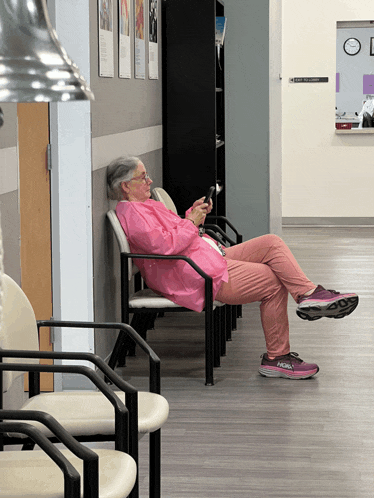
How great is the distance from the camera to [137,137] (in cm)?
543

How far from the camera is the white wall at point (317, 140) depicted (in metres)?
10.5

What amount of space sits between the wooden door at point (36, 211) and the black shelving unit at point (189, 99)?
7.30 feet

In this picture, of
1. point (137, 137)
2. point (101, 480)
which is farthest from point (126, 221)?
point (101, 480)

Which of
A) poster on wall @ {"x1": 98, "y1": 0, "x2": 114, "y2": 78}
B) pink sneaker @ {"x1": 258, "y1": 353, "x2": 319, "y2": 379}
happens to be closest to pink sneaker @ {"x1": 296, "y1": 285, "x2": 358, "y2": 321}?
pink sneaker @ {"x1": 258, "y1": 353, "x2": 319, "y2": 379}

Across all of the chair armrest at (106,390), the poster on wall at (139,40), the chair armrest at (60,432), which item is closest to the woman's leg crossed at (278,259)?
the poster on wall at (139,40)

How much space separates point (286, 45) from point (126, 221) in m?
6.67

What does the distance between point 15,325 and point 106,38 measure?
2239 millimetres

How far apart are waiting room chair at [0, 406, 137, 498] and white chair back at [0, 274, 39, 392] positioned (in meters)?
0.44

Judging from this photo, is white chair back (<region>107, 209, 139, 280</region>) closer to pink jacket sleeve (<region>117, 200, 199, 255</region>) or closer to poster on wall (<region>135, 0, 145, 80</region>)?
pink jacket sleeve (<region>117, 200, 199, 255</region>)

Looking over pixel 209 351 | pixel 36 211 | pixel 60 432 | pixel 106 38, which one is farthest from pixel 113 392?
pixel 106 38

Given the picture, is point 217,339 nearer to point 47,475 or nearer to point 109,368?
point 109,368

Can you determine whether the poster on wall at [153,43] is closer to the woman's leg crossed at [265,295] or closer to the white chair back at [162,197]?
the white chair back at [162,197]

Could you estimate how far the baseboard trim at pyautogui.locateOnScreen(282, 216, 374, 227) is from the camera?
10789mm

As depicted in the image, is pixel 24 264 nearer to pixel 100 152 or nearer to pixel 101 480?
pixel 100 152
